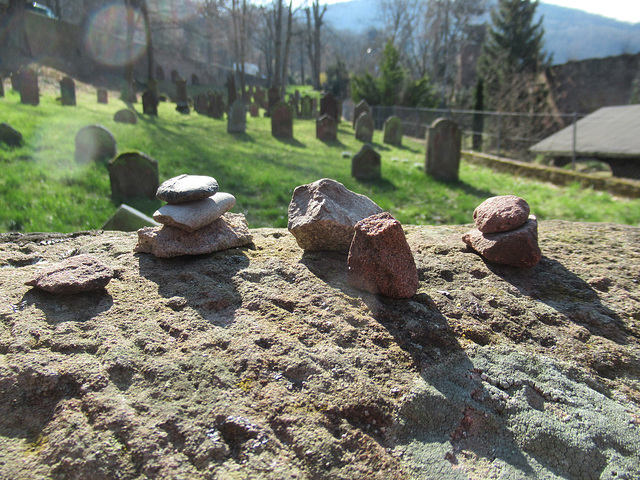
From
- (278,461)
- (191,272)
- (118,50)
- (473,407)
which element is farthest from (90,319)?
(118,50)

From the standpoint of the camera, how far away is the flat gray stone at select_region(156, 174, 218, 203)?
2561 millimetres

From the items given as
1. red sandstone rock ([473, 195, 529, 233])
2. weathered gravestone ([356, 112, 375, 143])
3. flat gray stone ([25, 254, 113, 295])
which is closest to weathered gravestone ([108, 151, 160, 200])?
flat gray stone ([25, 254, 113, 295])

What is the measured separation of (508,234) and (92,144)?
8.30m

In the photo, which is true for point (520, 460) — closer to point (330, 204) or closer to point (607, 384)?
point (607, 384)

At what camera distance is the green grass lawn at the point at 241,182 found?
630cm

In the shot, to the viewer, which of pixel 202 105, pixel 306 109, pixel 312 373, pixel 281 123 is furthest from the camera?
pixel 306 109

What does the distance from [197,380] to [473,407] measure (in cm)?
113

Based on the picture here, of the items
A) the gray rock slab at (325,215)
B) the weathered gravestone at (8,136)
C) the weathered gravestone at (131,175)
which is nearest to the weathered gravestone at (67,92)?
the weathered gravestone at (8,136)

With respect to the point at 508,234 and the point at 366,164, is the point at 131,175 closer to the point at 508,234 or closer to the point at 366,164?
the point at 366,164

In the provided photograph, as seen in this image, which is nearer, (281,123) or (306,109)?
(281,123)

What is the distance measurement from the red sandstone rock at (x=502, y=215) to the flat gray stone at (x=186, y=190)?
180 cm

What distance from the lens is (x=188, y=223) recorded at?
2516mm

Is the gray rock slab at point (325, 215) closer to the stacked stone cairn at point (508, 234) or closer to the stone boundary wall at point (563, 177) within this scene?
the stacked stone cairn at point (508, 234)

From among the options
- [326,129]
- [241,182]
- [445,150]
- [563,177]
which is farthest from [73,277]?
[326,129]
